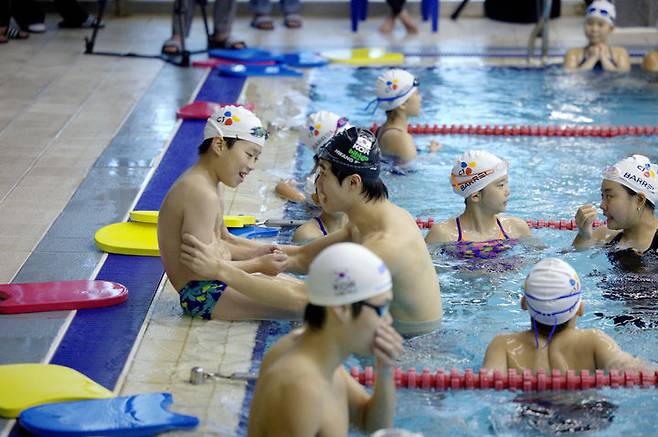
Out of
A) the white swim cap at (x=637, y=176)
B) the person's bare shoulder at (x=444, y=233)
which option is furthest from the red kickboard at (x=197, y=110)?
the white swim cap at (x=637, y=176)

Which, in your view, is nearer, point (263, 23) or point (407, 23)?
point (407, 23)

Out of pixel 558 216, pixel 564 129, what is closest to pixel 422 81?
pixel 564 129

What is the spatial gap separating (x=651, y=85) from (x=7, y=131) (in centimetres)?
629

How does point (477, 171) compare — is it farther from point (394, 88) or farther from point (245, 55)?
point (245, 55)

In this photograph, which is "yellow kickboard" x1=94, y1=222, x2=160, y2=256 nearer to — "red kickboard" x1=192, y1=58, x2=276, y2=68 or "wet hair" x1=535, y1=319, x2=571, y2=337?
"wet hair" x1=535, y1=319, x2=571, y2=337

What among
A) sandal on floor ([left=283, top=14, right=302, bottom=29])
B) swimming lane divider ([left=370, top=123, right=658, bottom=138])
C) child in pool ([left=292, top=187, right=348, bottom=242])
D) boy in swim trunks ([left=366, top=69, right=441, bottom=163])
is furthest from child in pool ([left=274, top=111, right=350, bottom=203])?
sandal on floor ([left=283, top=14, right=302, bottom=29])

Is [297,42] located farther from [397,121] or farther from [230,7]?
[397,121]

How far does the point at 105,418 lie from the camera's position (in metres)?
4.45

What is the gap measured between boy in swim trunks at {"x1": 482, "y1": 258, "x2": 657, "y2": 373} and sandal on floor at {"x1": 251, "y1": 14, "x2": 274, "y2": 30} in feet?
31.0

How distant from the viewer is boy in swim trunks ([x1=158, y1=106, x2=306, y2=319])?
5422 mm

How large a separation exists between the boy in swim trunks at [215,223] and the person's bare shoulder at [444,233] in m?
1.23

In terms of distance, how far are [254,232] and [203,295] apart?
4.67ft

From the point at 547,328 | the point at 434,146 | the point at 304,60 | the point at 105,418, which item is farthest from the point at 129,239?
the point at 304,60

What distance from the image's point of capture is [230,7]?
1244 cm
